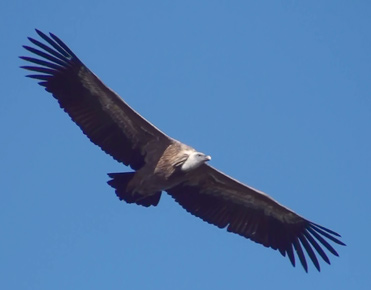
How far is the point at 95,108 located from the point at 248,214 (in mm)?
3673

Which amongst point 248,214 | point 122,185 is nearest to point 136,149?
point 122,185

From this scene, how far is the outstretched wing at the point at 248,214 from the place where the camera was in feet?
67.9

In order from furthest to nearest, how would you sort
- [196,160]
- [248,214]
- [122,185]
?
[248,214] < [122,185] < [196,160]

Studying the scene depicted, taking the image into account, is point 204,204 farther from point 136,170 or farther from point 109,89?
point 109,89

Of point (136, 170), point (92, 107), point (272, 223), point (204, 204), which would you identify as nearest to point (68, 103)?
point (92, 107)

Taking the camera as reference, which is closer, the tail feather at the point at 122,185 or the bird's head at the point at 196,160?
the bird's head at the point at 196,160

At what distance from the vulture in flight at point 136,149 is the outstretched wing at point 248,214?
0.06 ft

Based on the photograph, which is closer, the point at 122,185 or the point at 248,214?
the point at 122,185

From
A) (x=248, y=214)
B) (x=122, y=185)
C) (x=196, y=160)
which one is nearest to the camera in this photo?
(x=196, y=160)

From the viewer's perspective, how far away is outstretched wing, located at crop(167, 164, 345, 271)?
20.7 metres

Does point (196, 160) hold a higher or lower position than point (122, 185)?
higher

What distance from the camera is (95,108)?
19.9 metres

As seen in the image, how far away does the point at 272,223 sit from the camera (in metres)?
21.2

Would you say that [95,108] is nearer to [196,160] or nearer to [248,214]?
[196,160]
